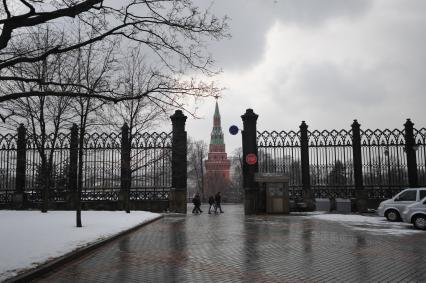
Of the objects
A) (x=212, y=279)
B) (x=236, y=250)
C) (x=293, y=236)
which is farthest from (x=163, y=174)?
(x=212, y=279)

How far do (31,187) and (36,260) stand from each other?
18946 mm

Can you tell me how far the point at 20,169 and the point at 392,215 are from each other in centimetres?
2044

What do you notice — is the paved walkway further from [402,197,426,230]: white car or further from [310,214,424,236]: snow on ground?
[402,197,426,230]: white car

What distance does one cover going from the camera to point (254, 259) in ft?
32.8

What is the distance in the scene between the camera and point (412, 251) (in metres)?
11.2

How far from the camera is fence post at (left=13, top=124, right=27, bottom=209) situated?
26.2 m

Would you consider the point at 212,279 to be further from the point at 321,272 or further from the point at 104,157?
the point at 104,157

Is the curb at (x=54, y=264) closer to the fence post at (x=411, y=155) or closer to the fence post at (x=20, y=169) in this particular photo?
the fence post at (x=20, y=169)

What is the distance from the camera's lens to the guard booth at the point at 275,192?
25.6 meters

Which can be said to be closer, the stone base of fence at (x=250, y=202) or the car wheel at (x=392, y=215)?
the car wheel at (x=392, y=215)

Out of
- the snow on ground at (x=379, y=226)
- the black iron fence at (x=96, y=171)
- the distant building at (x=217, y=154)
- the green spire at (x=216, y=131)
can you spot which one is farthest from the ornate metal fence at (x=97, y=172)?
the green spire at (x=216, y=131)

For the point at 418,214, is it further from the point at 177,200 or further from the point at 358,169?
the point at 177,200

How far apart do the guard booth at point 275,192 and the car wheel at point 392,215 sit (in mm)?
6256

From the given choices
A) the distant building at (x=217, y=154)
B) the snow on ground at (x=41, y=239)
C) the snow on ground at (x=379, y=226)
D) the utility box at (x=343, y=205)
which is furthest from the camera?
the distant building at (x=217, y=154)
